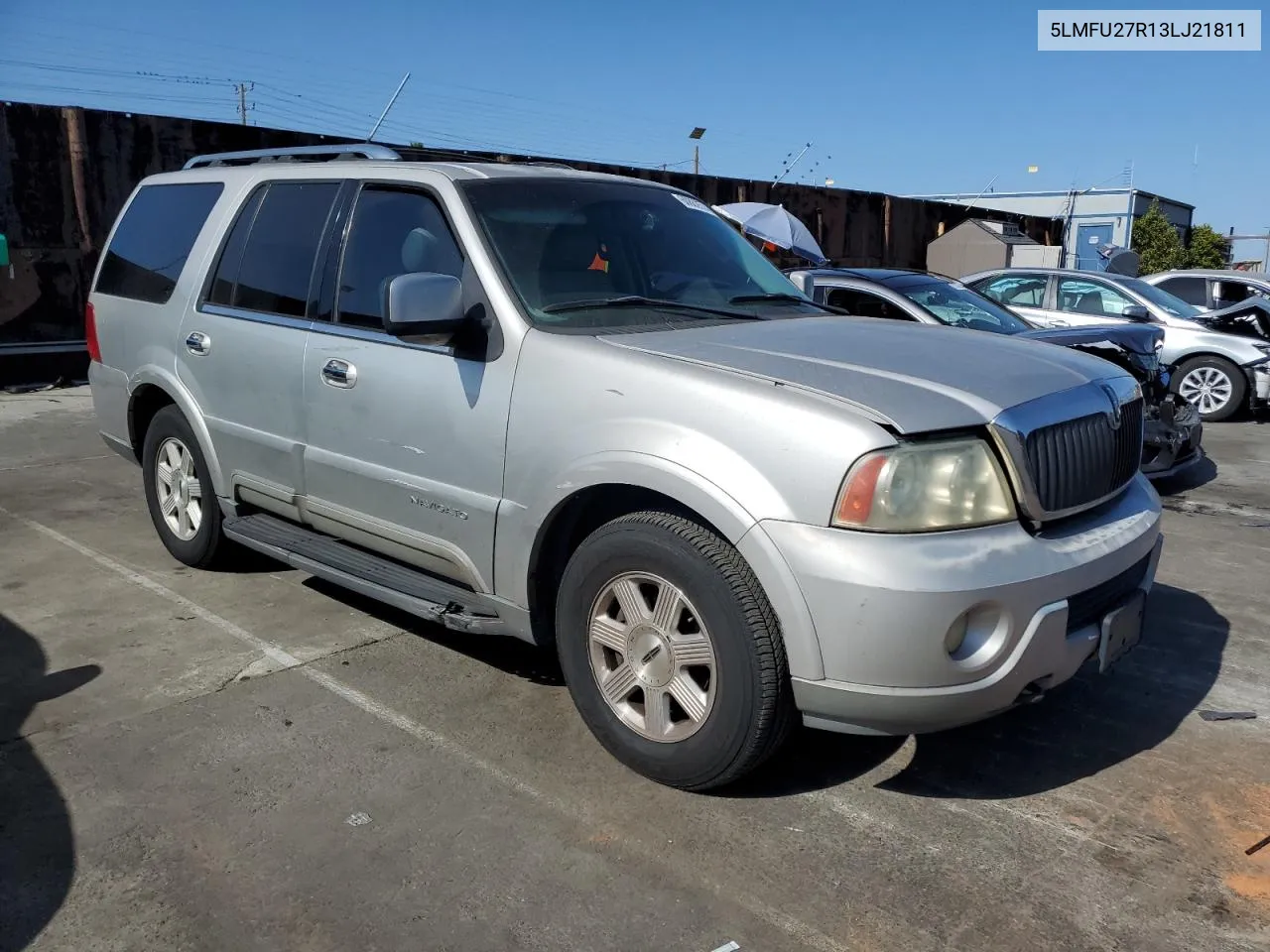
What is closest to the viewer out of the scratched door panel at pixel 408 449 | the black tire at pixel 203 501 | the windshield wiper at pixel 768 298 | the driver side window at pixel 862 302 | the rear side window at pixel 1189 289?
the scratched door panel at pixel 408 449

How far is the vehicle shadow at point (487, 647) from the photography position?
421 cm

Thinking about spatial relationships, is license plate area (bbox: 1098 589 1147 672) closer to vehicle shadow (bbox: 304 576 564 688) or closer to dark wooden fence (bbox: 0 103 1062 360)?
vehicle shadow (bbox: 304 576 564 688)

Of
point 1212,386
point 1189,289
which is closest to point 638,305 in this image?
point 1212,386

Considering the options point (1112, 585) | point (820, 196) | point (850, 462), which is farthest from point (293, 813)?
point (820, 196)

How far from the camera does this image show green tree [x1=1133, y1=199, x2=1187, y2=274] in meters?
31.5

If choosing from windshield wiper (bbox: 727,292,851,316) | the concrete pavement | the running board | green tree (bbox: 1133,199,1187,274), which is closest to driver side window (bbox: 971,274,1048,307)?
the concrete pavement

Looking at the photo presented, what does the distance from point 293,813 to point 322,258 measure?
2.28m

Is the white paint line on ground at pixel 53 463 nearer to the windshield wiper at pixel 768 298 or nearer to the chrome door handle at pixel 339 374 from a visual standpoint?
the chrome door handle at pixel 339 374

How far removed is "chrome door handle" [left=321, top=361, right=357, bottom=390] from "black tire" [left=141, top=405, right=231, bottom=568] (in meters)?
1.20

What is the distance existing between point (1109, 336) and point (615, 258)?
5094 mm

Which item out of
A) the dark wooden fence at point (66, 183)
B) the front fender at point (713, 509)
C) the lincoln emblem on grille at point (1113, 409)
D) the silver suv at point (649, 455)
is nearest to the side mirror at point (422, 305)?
the silver suv at point (649, 455)

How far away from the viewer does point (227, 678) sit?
4082 mm

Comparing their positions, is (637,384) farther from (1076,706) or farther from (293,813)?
(1076,706)

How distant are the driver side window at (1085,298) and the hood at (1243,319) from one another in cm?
110
